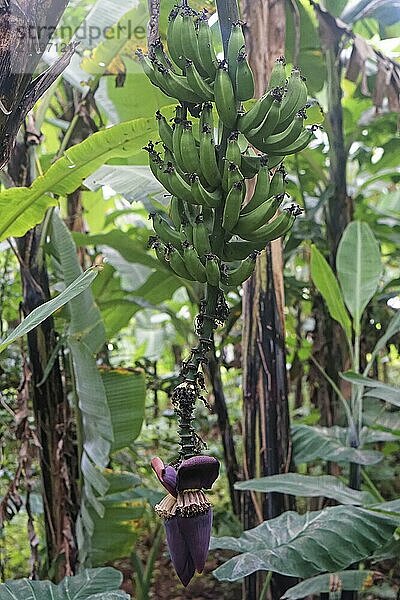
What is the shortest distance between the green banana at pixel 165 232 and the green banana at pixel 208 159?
0.07 metres

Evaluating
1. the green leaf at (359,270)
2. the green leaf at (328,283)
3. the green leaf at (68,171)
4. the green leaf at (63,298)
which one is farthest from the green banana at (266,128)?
the green leaf at (359,270)

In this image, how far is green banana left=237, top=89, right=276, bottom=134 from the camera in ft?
1.90

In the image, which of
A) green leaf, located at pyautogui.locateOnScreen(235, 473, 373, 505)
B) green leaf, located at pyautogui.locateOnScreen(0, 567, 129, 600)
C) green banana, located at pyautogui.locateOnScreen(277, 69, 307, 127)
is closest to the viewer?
green banana, located at pyautogui.locateOnScreen(277, 69, 307, 127)

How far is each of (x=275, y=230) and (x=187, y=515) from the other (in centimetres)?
28

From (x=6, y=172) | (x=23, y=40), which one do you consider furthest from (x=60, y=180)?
(x=23, y=40)

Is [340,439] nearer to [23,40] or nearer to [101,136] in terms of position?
[101,136]

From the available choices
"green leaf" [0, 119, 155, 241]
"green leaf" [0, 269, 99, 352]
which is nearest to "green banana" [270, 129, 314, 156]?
"green leaf" [0, 269, 99, 352]

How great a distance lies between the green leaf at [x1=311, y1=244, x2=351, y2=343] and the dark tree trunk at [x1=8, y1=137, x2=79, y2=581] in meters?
0.56

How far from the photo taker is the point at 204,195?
0.57 m

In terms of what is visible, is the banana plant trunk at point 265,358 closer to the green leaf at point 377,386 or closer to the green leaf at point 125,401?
the green leaf at point 377,386

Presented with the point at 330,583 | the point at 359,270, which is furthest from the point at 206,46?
the point at 330,583

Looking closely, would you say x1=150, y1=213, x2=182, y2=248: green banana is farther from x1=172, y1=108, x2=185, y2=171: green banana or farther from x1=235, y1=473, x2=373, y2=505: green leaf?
x1=235, y1=473, x2=373, y2=505: green leaf

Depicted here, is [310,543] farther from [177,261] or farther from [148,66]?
[148,66]

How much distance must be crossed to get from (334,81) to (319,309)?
2.11ft
